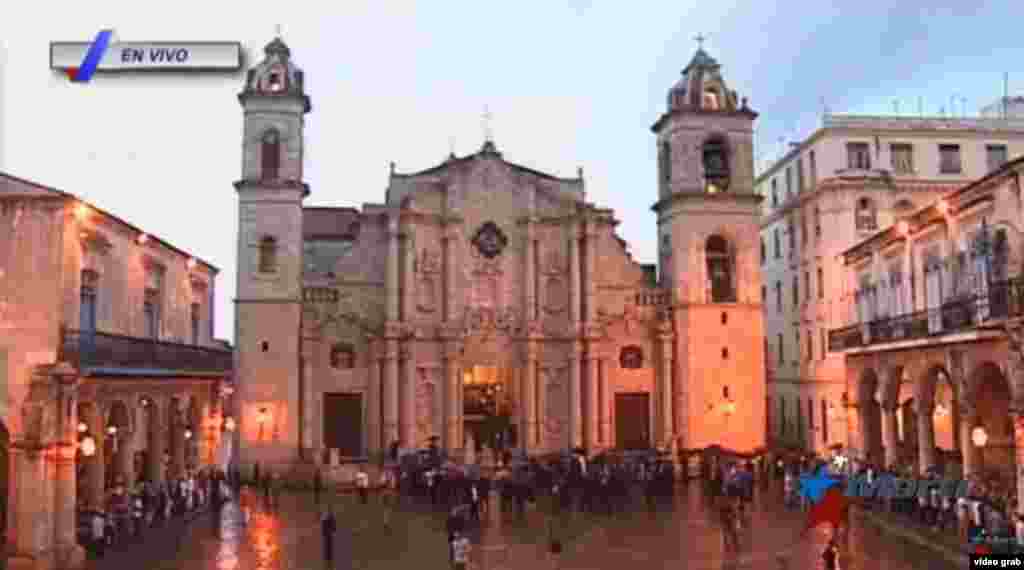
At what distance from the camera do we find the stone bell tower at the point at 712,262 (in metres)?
43.4

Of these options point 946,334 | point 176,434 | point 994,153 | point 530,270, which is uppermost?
point 994,153

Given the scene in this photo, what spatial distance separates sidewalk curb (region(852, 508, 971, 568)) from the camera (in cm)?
2314

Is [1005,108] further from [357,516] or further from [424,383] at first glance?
[357,516]

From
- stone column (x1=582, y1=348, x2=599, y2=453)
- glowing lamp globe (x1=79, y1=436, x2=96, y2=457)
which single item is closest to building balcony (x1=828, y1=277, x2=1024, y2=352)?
stone column (x1=582, y1=348, x2=599, y2=453)

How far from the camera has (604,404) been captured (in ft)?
144

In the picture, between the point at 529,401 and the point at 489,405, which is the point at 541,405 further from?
the point at 489,405

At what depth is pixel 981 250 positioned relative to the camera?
2741cm

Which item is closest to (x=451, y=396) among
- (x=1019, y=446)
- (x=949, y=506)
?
(x=949, y=506)

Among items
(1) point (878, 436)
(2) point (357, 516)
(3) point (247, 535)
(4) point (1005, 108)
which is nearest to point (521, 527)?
(2) point (357, 516)

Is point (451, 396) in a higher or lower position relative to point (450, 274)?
lower

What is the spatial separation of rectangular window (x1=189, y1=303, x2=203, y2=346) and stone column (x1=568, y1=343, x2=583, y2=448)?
1591 centimetres

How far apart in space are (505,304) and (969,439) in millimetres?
21829

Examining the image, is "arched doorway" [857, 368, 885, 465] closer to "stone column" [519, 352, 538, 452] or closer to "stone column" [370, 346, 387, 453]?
"stone column" [519, 352, 538, 452]

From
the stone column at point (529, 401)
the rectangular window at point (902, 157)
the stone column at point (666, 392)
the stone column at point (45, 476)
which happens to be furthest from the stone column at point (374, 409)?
the rectangular window at point (902, 157)
